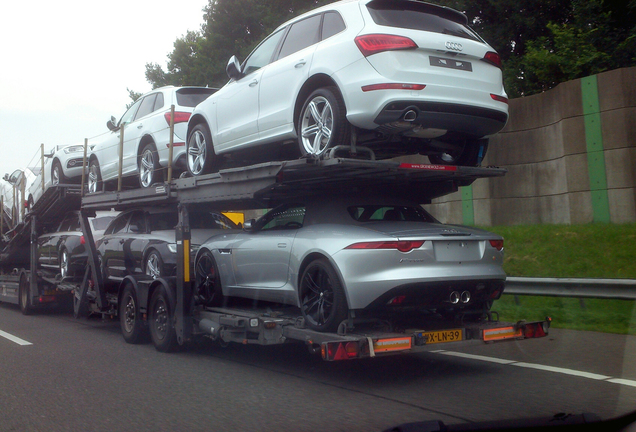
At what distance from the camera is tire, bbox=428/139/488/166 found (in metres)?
7.45

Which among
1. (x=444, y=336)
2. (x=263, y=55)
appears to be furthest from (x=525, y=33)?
(x=444, y=336)

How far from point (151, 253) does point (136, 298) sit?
816 millimetres

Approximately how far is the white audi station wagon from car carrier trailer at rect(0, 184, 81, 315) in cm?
642

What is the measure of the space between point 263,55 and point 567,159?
24.1 ft

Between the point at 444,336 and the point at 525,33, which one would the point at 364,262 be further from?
the point at 525,33

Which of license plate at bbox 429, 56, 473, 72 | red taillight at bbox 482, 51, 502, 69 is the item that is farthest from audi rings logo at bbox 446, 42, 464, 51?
red taillight at bbox 482, 51, 502, 69

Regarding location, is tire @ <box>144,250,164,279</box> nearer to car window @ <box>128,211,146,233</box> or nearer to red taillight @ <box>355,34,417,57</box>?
car window @ <box>128,211,146,233</box>

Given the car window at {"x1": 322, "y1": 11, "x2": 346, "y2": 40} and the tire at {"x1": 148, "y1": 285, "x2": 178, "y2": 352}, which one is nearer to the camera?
the car window at {"x1": 322, "y1": 11, "x2": 346, "y2": 40}

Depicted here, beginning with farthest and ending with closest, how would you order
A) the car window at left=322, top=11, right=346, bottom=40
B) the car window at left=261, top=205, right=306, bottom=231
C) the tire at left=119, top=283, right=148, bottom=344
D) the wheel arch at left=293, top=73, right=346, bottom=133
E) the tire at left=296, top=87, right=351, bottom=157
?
1. the tire at left=119, top=283, right=148, bottom=344
2. the car window at left=261, top=205, right=306, bottom=231
3. the car window at left=322, top=11, right=346, bottom=40
4. the wheel arch at left=293, top=73, right=346, bottom=133
5. the tire at left=296, top=87, right=351, bottom=157

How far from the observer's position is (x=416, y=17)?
22.7ft

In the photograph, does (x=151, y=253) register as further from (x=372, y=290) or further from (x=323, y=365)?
(x=372, y=290)

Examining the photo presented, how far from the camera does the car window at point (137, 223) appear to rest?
10.5 metres

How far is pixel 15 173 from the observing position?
1797cm

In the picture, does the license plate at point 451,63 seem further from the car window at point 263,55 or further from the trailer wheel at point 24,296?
the trailer wheel at point 24,296
